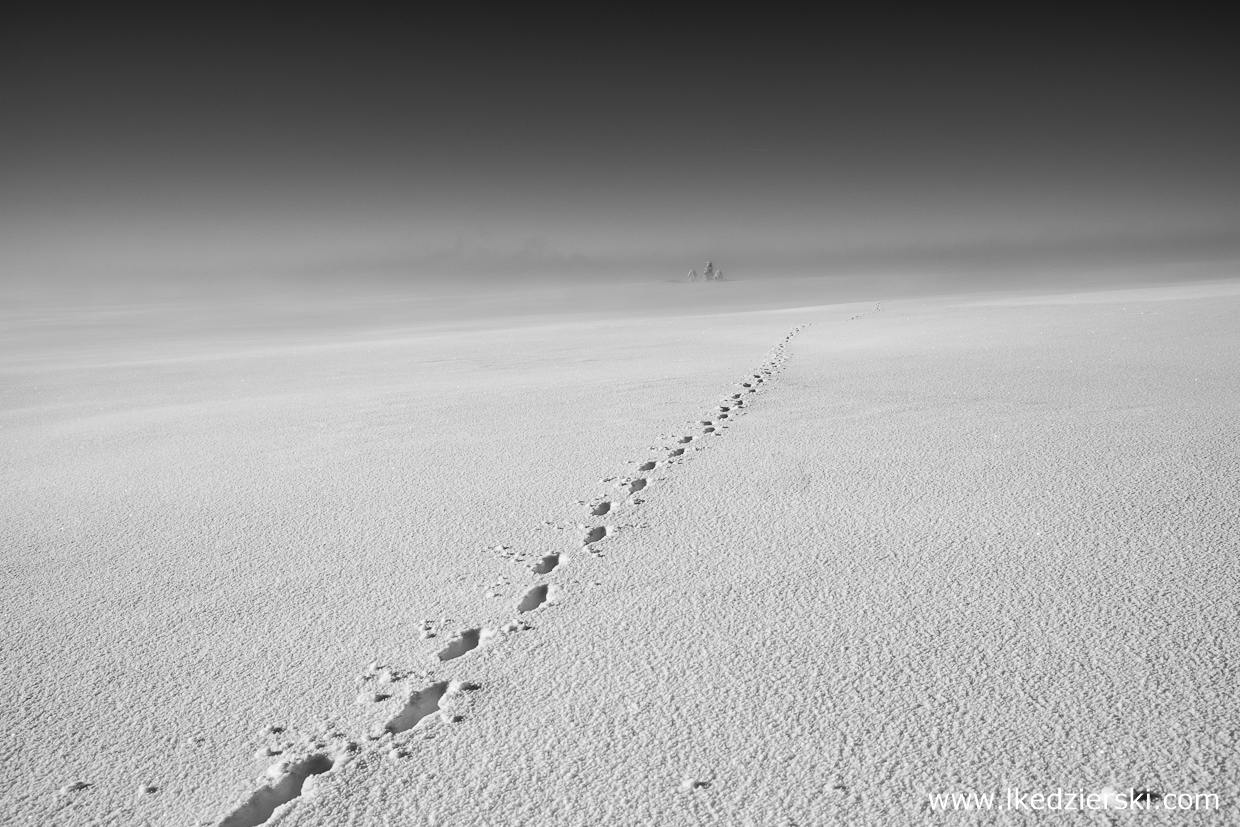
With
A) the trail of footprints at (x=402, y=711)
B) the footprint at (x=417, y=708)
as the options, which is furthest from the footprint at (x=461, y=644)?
the footprint at (x=417, y=708)

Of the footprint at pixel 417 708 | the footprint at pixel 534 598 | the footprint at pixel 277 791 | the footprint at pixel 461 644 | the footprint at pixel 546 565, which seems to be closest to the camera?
the footprint at pixel 277 791

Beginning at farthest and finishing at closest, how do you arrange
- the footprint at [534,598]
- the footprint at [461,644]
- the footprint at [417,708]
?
the footprint at [534,598] → the footprint at [461,644] → the footprint at [417,708]

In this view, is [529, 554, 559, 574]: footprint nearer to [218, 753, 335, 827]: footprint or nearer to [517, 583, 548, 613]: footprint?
[517, 583, 548, 613]: footprint

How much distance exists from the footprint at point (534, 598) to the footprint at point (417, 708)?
53 cm

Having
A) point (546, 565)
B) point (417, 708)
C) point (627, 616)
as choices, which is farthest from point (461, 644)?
point (546, 565)

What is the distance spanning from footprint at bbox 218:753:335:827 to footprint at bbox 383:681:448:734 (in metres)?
0.18

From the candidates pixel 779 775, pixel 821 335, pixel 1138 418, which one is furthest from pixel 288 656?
pixel 821 335

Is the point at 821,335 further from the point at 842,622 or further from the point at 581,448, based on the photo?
the point at 842,622

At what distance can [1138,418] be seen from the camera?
5.46 meters

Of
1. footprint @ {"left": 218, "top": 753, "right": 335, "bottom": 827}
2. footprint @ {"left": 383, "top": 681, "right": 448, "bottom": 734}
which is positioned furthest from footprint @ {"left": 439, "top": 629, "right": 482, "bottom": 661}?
footprint @ {"left": 218, "top": 753, "right": 335, "bottom": 827}

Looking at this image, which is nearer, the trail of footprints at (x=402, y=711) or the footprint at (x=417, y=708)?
A: the trail of footprints at (x=402, y=711)

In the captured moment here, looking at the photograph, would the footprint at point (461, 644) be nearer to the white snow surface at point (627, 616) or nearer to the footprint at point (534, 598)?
the white snow surface at point (627, 616)

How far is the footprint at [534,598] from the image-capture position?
9.20ft

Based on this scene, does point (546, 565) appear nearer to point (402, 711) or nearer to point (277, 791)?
point (402, 711)
